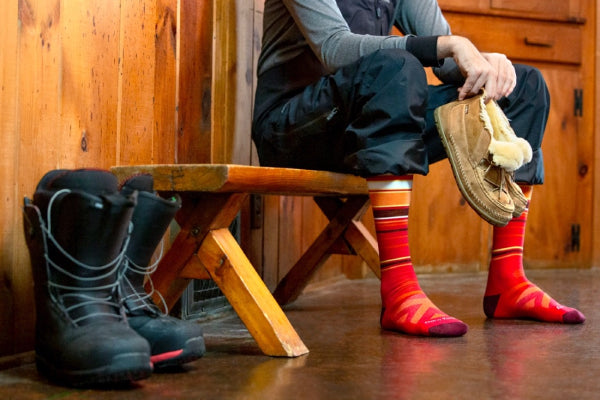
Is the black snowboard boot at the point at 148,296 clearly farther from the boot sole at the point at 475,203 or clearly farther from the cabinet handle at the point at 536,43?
the cabinet handle at the point at 536,43

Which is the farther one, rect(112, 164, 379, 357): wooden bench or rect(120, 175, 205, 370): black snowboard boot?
rect(112, 164, 379, 357): wooden bench

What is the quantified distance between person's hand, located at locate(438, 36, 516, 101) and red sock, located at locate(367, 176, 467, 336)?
203 mm

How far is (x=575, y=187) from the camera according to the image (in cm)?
284

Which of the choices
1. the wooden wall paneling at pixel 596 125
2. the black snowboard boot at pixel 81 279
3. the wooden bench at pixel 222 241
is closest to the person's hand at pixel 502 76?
the wooden bench at pixel 222 241

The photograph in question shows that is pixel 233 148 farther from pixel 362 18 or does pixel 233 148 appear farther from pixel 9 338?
pixel 9 338

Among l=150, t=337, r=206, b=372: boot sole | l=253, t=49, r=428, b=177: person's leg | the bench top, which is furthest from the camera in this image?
l=253, t=49, r=428, b=177: person's leg

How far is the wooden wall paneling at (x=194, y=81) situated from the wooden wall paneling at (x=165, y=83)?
0.08 ft

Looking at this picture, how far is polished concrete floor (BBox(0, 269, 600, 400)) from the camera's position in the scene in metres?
0.90

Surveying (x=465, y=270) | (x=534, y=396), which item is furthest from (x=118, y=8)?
(x=465, y=270)

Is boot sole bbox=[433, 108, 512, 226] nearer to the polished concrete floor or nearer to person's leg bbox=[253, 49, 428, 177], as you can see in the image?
person's leg bbox=[253, 49, 428, 177]

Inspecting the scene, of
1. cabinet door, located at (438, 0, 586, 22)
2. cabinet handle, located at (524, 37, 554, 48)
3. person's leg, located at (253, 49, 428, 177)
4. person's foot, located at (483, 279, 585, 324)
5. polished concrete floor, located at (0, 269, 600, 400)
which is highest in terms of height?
cabinet door, located at (438, 0, 586, 22)

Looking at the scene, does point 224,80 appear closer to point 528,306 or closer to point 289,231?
point 289,231

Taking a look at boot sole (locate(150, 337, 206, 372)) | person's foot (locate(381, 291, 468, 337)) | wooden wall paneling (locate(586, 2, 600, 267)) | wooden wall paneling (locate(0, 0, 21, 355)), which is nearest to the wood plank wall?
wooden wall paneling (locate(0, 0, 21, 355))

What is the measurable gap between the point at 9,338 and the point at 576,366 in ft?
2.55
